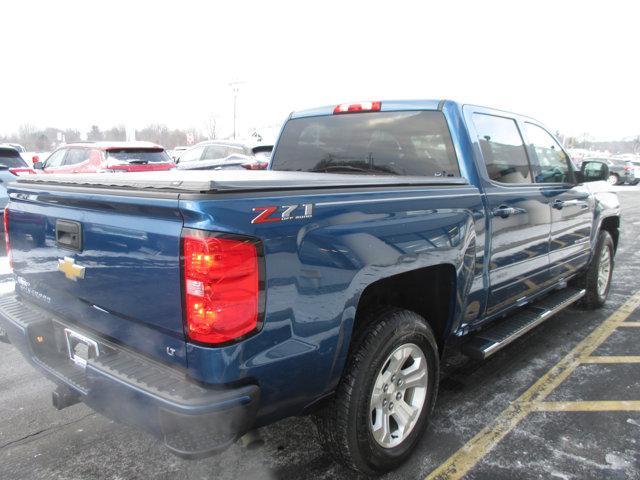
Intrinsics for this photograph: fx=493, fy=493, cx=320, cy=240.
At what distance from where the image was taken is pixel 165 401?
1792mm

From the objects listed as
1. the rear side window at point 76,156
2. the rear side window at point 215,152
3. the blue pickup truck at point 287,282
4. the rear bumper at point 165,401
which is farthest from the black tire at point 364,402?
the rear side window at point 215,152

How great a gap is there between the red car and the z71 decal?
964 centimetres

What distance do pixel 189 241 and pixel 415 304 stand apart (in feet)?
5.26

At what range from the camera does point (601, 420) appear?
10.1 ft

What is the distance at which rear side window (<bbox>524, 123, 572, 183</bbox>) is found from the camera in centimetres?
395

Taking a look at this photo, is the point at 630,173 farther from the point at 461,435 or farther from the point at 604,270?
the point at 461,435

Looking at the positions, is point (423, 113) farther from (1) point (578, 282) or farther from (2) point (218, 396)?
(1) point (578, 282)

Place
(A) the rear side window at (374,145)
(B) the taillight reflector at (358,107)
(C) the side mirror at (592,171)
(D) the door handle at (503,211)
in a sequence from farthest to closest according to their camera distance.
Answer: (C) the side mirror at (592,171)
(B) the taillight reflector at (358,107)
(A) the rear side window at (374,145)
(D) the door handle at (503,211)

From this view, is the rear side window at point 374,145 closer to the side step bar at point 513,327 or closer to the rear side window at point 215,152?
the side step bar at point 513,327

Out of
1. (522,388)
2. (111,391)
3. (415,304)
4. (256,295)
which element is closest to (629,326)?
(522,388)

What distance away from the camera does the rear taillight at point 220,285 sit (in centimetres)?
175

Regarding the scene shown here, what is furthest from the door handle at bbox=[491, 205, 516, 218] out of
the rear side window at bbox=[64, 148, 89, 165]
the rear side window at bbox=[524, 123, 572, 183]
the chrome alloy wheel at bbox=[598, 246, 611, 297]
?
the rear side window at bbox=[64, 148, 89, 165]

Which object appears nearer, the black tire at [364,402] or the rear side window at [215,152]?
the black tire at [364,402]

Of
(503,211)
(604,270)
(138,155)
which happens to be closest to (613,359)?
Result: (604,270)
